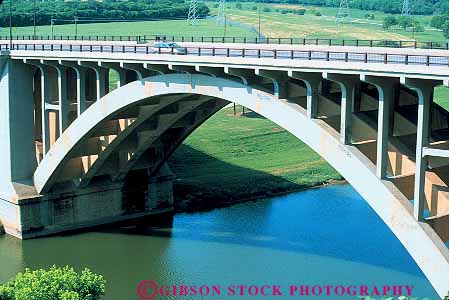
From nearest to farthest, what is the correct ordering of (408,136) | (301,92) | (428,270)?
(428,270) < (408,136) < (301,92)

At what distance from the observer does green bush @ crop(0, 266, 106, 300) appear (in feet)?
85.8

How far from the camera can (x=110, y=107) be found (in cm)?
3866

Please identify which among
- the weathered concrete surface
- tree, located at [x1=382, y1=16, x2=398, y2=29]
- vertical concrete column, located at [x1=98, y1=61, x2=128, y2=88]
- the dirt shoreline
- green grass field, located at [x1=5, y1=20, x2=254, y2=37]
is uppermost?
vertical concrete column, located at [x1=98, y1=61, x2=128, y2=88]

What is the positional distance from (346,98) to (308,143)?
9.17 ft

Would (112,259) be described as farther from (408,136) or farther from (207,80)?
(408,136)

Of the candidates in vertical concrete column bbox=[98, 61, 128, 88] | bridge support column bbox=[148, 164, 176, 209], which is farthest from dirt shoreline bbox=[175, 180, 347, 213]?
vertical concrete column bbox=[98, 61, 128, 88]

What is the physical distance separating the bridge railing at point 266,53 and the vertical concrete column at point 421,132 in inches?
25.2

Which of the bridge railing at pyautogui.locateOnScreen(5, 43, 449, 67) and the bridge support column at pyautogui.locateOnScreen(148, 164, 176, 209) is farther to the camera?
the bridge support column at pyautogui.locateOnScreen(148, 164, 176, 209)

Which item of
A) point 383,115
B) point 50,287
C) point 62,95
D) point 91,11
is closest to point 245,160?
point 62,95

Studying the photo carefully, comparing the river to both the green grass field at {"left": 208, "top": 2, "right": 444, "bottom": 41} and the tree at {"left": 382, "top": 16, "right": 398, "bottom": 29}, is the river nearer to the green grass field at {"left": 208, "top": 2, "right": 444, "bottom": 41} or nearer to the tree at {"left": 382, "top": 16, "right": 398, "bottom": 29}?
the green grass field at {"left": 208, "top": 2, "right": 444, "bottom": 41}

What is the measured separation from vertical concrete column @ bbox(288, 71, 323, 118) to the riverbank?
69.4 ft

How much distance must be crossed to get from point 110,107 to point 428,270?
767 inches

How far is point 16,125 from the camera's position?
4325cm

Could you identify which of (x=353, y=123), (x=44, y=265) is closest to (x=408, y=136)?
(x=353, y=123)
